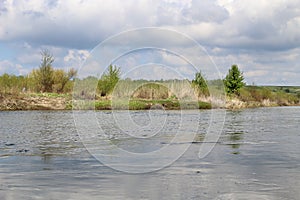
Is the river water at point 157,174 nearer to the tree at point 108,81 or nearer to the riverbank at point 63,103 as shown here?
the riverbank at point 63,103

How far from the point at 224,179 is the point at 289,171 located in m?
2.06

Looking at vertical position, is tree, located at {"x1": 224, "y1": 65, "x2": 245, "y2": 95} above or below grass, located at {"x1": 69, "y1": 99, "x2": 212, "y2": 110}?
above

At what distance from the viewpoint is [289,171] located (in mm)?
10852

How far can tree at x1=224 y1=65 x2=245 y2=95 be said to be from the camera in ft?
273

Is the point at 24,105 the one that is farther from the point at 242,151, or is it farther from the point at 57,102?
the point at 242,151

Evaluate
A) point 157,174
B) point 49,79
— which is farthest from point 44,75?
point 157,174

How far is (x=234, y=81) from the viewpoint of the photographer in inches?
3265

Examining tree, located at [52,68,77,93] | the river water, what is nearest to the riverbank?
tree, located at [52,68,77,93]

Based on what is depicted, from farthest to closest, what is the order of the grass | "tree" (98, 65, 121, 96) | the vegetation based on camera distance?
1. "tree" (98, 65, 121, 96)
2. the grass
3. the vegetation

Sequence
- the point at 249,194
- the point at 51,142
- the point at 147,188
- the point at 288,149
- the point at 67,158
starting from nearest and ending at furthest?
1. the point at 249,194
2. the point at 147,188
3. the point at 67,158
4. the point at 288,149
5. the point at 51,142

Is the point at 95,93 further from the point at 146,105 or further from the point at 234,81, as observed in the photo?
the point at 234,81

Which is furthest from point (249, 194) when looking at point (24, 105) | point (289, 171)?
point (24, 105)

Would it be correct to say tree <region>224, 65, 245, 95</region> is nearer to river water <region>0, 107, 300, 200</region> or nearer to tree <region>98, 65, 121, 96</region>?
tree <region>98, 65, 121, 96</region>

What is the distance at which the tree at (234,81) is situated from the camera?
273 ft
